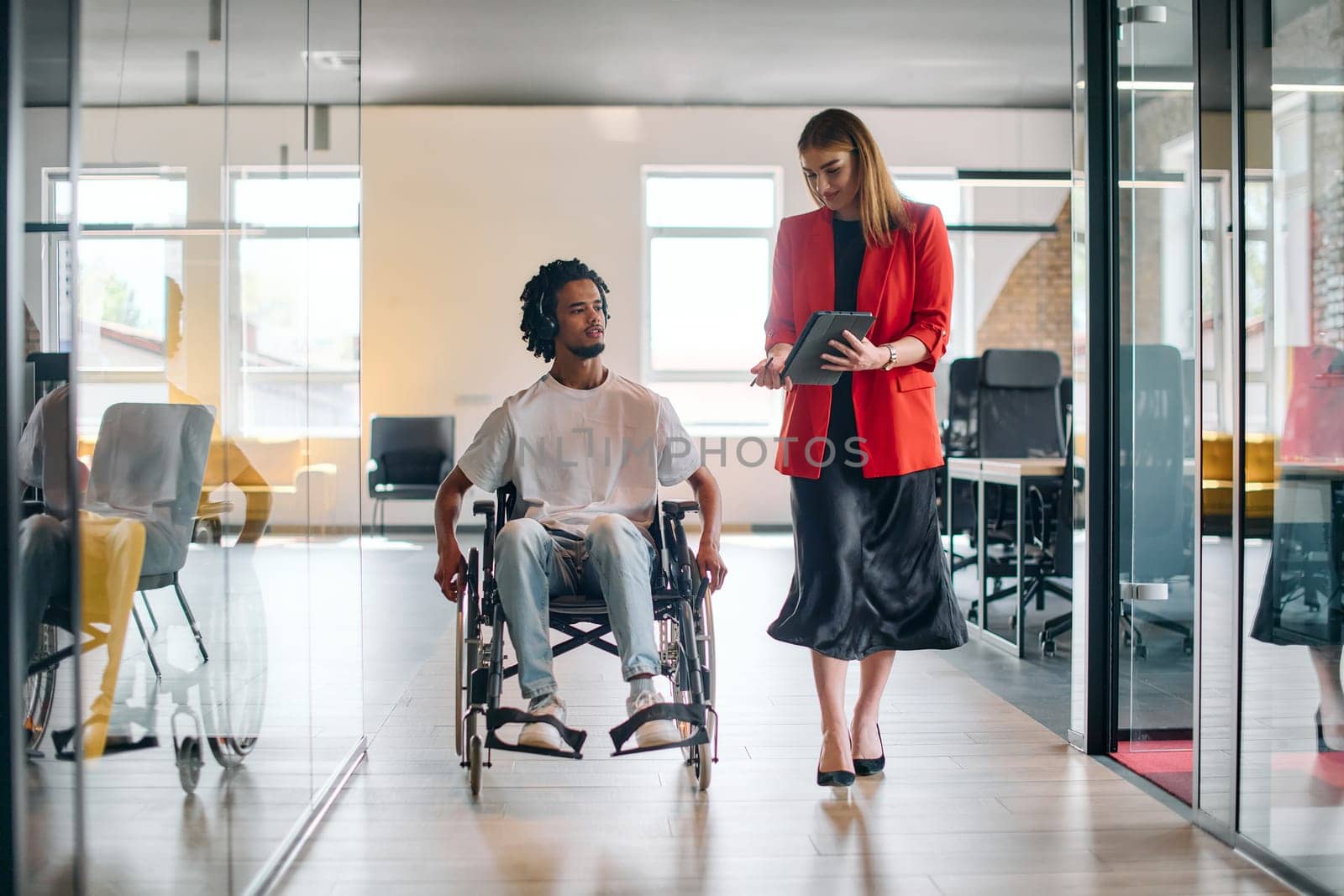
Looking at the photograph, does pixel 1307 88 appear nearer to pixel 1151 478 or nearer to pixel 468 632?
pixel 1151 478

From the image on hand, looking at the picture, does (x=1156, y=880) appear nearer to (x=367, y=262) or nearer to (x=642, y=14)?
(x=642, y=14)

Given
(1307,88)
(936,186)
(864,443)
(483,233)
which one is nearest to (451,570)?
(864,443)

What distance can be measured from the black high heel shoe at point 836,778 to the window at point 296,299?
131 centimetres

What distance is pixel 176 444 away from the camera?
59.4 inches

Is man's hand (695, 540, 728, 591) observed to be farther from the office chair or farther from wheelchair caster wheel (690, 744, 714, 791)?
the office chair

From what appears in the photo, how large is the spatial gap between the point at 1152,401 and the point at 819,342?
0.93m

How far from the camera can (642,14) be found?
6180mm

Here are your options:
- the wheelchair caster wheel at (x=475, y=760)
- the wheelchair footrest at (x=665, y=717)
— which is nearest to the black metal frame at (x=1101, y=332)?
the wheelchair footrest at (x=665, y=717)

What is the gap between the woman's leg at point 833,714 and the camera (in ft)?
7.70

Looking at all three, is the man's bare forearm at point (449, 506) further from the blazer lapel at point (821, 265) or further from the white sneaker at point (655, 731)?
the blazer lapel at point (821, 265)

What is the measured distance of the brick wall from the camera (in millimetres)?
8211

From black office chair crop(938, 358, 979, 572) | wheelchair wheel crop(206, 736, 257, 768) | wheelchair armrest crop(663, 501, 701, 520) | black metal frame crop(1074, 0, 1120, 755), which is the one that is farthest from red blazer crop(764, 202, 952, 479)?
black office chair crop(938, 358, 979, 572)

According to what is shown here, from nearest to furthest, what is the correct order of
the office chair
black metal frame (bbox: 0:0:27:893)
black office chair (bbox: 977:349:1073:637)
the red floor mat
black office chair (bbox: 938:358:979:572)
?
black metal frame (bbox: 0:0:27:893)
the office chair
the red floor mat
black office chair (bbox: 977:349:1073:637)
black office chair (bbox: 938:358:979:572)

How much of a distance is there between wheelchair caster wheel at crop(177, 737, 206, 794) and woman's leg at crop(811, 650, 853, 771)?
4.30ft
